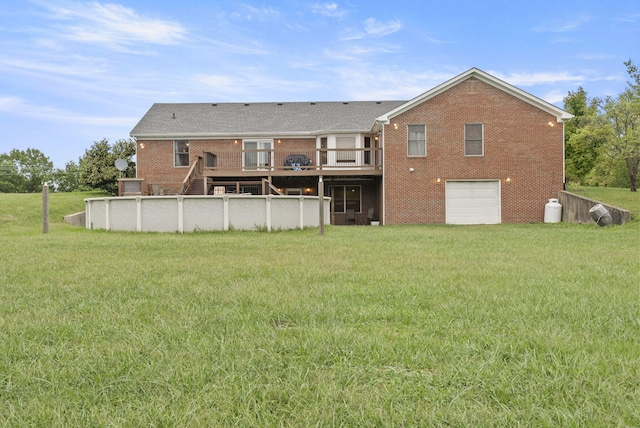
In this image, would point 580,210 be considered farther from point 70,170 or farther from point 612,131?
point 70,170

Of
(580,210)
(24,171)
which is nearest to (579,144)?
(580,210)

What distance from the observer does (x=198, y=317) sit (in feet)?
11.0

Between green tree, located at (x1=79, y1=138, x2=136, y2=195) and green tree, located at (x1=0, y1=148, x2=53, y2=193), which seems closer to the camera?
green tree, located at (x1=79, y1=138, x2=136, y2=195)

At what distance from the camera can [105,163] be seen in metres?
27.8

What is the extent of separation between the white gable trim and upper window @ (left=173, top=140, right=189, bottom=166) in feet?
34.2

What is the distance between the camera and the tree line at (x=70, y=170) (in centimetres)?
2792

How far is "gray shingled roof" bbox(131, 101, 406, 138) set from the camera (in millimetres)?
22969

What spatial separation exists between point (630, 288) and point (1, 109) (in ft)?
189

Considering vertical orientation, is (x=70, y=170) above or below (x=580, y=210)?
above

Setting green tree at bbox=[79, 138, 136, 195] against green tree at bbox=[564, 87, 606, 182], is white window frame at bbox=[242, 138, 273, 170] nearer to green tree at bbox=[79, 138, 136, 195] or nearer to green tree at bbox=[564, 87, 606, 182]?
green tree at bbox=[79, 138, 136, 195]

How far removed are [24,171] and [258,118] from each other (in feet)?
161

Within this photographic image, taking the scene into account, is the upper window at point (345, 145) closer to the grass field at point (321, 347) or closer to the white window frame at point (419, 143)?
the white window frame at point (419, 143)

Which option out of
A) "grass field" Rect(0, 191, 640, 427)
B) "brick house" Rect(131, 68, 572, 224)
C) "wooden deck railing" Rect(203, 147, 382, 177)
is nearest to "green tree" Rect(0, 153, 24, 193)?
"wooden deck railing" Rect(203, 147, 382, 177)

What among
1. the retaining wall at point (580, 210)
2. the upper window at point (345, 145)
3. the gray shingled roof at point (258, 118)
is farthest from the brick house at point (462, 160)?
the gray shingled roof at point (258, 118)
